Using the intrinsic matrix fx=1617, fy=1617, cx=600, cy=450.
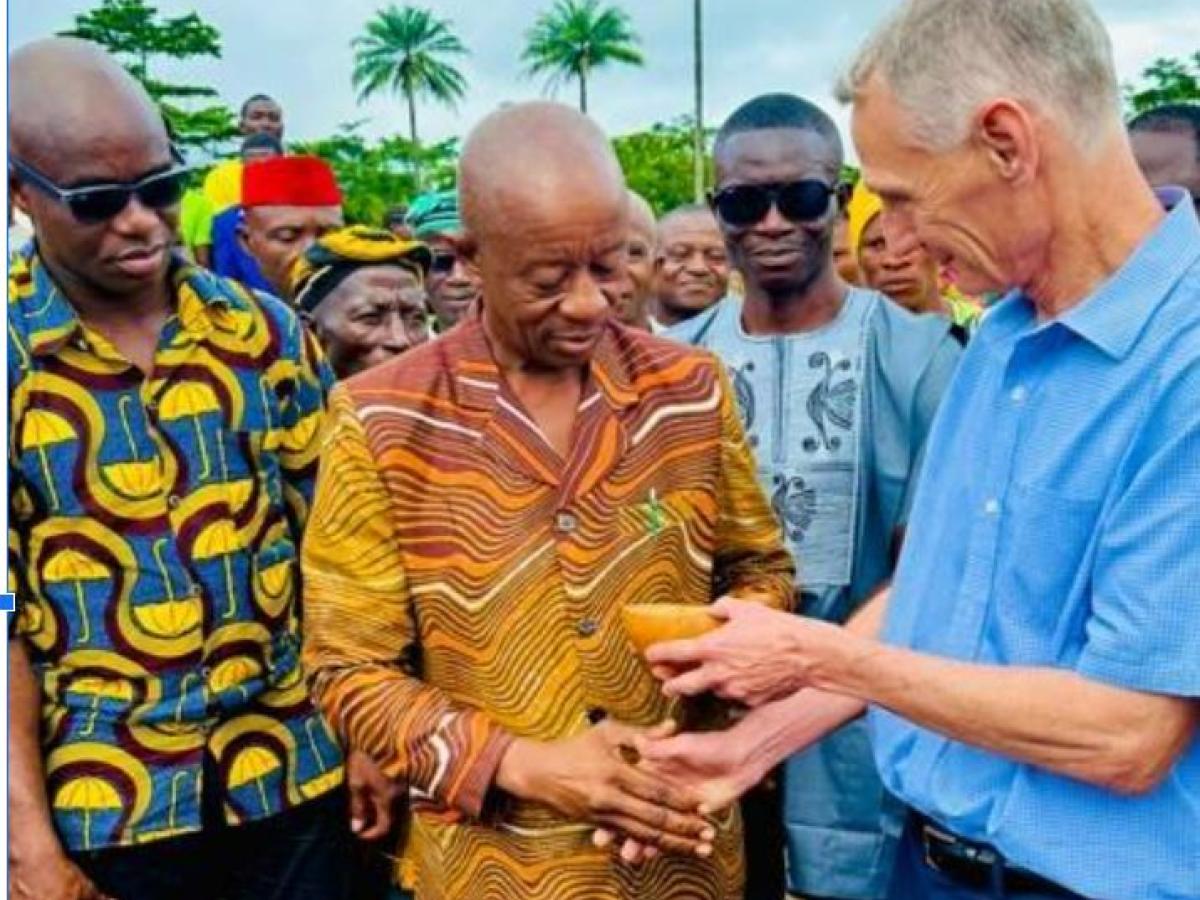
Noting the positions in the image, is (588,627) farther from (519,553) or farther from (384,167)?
(384,167)

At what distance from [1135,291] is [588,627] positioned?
80 cm

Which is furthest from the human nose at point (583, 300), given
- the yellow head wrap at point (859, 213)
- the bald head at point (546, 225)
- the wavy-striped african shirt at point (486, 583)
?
the yellow head wrap at point (859, 213)

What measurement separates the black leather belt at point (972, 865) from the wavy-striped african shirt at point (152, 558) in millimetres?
1052

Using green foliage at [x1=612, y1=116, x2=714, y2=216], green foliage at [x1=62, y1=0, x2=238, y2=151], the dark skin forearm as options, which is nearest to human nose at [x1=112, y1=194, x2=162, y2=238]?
the dark skin forearm

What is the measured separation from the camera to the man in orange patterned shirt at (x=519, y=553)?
2.05m

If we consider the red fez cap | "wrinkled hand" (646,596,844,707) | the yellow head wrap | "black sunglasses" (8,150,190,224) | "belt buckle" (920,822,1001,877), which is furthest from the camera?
the red fez cap

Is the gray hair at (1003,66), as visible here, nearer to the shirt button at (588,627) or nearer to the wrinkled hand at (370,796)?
the shirt button at (588,627)

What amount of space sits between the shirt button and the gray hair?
0.74 metres

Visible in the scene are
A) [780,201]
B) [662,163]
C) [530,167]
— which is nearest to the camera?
[530,167]

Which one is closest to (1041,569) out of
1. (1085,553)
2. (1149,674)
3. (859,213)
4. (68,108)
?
(1085,553)

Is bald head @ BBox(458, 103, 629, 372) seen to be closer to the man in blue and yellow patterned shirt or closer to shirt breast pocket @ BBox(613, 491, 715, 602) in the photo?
shirt breast pocket @ BBox(613, 491, 715, 602)

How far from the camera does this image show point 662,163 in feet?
157

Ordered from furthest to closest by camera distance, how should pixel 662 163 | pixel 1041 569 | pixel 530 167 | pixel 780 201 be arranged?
pixel 662 163, pixel 780 201, pixel 530 167, pixel 1041 569

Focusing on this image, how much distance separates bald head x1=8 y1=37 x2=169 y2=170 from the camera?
2367 mm
